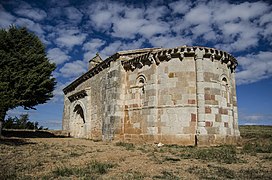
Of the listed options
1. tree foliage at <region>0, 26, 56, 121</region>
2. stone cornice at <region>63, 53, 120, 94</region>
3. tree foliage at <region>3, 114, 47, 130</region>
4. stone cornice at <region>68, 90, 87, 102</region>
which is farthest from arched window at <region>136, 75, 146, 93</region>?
tree foliage at <region>3, 114, 47, 130</region>

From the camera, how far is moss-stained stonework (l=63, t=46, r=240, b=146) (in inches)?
492

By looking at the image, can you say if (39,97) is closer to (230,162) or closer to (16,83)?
(16,83)

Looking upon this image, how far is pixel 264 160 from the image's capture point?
25.4ft

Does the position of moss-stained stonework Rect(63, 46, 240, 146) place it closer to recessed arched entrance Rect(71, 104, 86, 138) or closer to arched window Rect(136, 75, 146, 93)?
arched window Rect(136, 75, 146, 93)

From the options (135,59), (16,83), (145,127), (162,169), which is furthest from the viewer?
(16,83)

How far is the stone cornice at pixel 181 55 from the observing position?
1297cm

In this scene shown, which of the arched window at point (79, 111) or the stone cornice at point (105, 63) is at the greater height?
the stone cornice at point (105, 63)

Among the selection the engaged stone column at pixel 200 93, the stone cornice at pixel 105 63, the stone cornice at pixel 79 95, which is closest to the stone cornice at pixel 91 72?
the stone cornice at pixel 105 63

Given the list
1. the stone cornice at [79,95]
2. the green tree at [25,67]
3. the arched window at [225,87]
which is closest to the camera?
the arched window at [225,87]

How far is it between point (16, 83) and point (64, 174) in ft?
39.7

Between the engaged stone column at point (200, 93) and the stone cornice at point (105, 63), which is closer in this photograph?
the engaged stone column at point (200, 93)

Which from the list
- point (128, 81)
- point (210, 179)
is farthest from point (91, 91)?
point (210, 179)

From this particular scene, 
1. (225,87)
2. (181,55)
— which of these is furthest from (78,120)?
(225,87)

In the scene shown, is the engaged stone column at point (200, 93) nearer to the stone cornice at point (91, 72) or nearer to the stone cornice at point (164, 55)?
the stone cornice at point (164, 55)
